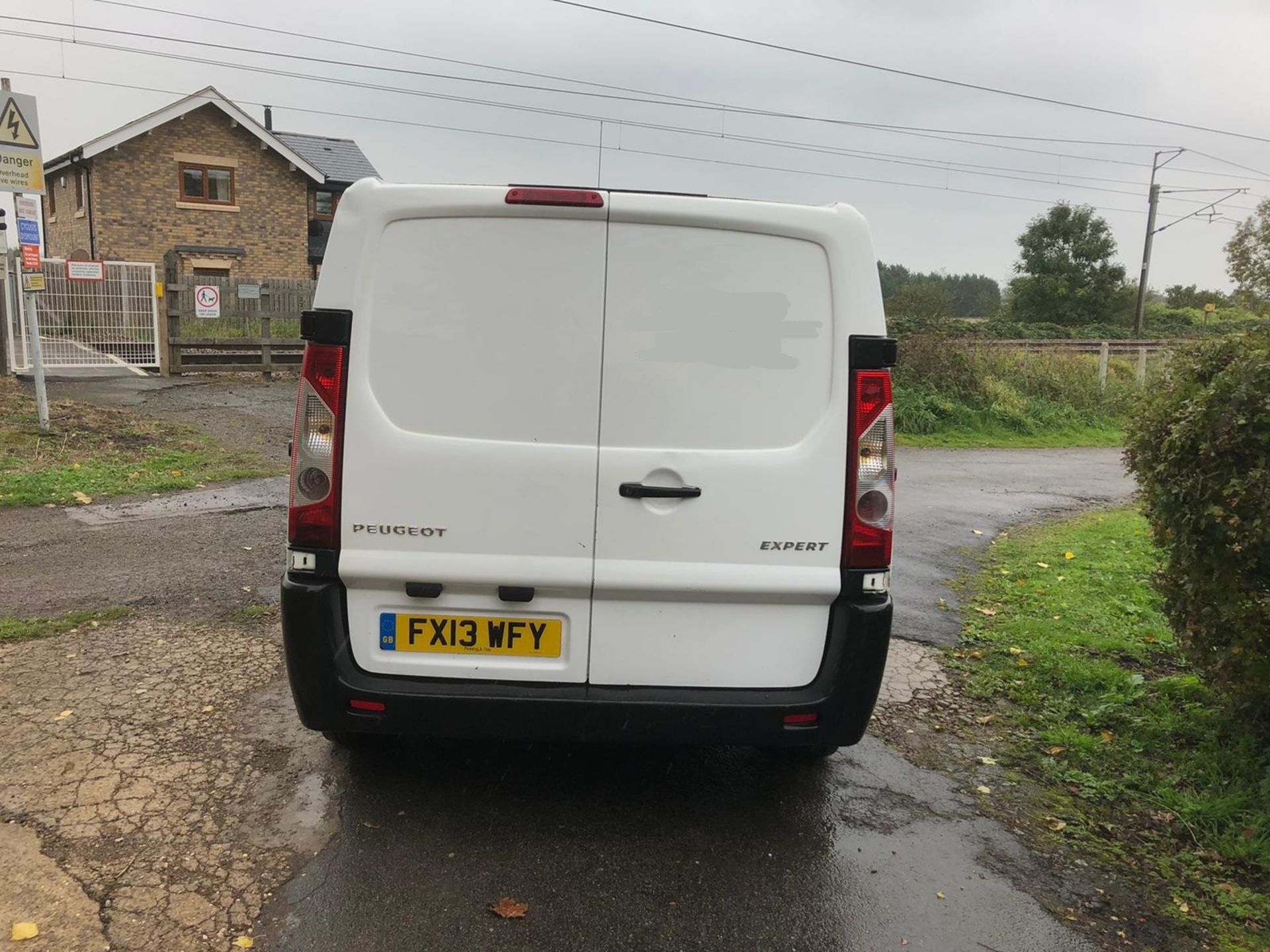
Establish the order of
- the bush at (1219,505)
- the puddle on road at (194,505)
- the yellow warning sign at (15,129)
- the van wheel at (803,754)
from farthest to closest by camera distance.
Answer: the yellow warning sign at (15,129) → the puddle on road at (194,505) → the van wheel at (803,754) → the bush at (1219,505)

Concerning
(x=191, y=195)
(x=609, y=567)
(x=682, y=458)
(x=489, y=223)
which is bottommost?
(x=609, y=567)

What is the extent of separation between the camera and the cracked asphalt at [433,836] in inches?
108

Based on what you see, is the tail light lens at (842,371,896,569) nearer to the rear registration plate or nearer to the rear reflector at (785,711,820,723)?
the rear reflector at (785,711,820,723)

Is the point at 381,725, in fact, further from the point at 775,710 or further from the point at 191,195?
the point at 191,195

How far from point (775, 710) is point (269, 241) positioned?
101 ft

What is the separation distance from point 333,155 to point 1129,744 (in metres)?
36.4

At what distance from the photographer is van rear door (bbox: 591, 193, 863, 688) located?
2994 millimetres

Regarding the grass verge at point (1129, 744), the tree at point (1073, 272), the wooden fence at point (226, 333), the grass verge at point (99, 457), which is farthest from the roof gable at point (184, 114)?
the tree at point (1073, 272)

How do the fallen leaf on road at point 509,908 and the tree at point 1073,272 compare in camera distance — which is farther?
the tree at point 1073,272

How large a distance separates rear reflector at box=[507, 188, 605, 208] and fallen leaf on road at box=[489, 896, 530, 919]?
210cm

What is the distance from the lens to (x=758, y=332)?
119 inches

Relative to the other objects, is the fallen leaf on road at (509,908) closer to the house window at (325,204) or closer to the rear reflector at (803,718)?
the rear reflector at (803,718)

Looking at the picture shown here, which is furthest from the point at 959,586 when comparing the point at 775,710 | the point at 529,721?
the point at 529,721

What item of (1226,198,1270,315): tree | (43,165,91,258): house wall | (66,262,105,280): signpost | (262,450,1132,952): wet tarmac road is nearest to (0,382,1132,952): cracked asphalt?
(262,450,1132,952): wet tarmac road
